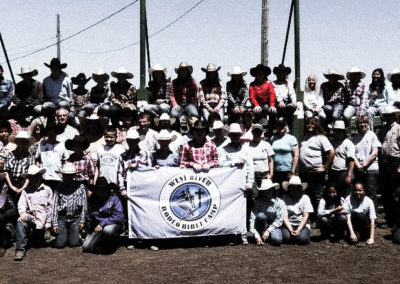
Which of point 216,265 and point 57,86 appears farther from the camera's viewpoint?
point 57,86

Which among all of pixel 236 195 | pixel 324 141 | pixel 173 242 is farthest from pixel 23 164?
pixel 324 141

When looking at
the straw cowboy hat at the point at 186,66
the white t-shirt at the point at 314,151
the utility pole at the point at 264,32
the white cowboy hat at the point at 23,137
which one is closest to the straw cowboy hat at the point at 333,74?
the white t-shirt at the point at 314,151

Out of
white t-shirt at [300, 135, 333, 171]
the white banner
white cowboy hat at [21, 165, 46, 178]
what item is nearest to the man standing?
white cowboy hat at [21, 165, 46, 178]

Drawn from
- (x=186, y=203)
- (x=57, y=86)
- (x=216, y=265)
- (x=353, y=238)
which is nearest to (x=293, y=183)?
(x=353, y=238)

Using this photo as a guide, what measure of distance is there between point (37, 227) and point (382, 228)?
671cm

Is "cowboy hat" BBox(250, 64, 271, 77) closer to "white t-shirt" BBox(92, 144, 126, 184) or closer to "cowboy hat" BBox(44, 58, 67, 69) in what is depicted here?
"white t-shirt" BBox(92, 144, 126, 184)

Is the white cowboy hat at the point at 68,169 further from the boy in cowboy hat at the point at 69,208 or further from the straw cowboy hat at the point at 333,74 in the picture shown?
the straw cowboy hat at the point at 333,74

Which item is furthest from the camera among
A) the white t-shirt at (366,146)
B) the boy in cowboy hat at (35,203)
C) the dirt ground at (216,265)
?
the white t-shirt at (366,146)

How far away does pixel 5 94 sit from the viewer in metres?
12.1

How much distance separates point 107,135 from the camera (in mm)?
9516

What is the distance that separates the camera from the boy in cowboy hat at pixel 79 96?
12047 millimetres

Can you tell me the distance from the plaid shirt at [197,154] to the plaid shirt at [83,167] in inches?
67.6

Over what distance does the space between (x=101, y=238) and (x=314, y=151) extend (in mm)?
4352

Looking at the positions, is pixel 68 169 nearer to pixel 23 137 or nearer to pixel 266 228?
pixel 23 137
